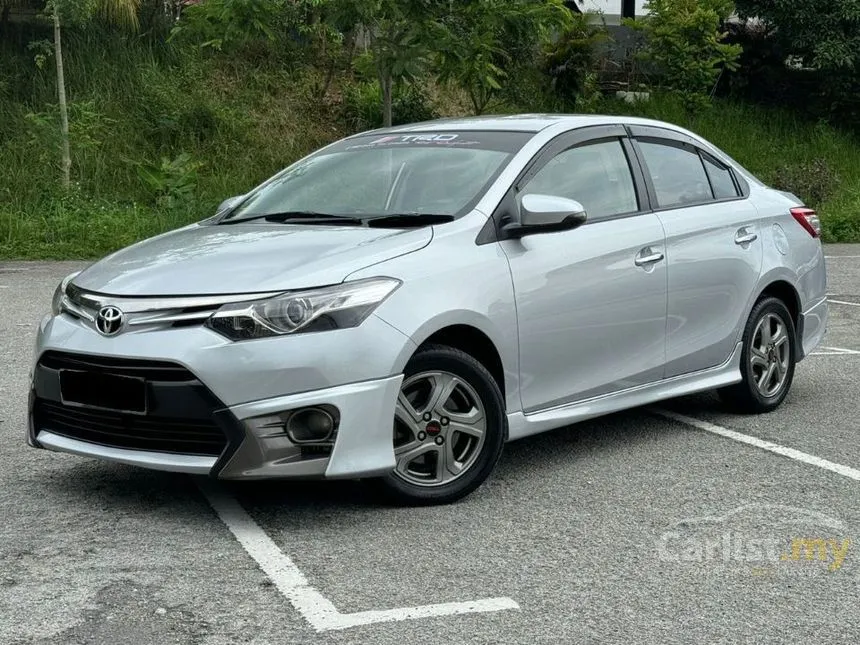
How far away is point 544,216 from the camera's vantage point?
5.69m

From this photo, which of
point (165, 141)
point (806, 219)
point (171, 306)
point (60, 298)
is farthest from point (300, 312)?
point (165, 141)

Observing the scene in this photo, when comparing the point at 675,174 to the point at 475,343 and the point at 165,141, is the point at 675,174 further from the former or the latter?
the point at 165,141

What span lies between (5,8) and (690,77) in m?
11.8

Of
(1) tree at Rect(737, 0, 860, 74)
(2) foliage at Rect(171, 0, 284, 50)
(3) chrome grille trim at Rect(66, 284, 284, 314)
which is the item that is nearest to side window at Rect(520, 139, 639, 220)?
(3) chrome grille trim at Rect(66, 284, 284, 314)

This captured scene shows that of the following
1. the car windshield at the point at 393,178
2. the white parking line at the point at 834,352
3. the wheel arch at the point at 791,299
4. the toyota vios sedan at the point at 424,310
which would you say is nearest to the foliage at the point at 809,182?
the white parking line at the point at 834,352

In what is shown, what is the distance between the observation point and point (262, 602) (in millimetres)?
4285

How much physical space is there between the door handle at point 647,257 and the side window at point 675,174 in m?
0.39

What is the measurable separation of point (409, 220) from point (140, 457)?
1.51 m

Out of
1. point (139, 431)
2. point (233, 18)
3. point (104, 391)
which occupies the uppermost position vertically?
point (233, 18)

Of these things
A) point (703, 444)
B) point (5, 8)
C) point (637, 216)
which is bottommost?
point (703, 444)

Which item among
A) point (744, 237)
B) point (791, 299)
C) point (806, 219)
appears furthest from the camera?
point (806, 219)

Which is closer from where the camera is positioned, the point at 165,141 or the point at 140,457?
the point at 140,457

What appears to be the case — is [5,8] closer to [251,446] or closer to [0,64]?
[0,64]

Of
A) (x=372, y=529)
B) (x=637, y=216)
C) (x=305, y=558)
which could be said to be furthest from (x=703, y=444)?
(x=305, y=558)
